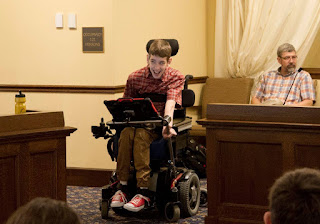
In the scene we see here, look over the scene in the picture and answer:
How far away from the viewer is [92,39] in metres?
6.03

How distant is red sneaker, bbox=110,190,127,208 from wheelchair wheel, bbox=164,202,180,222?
0.33 meters

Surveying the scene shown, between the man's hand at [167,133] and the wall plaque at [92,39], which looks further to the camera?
the wall plaque at [92,39]

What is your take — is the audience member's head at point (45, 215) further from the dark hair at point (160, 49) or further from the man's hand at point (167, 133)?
the dark hair at point (160, 49)

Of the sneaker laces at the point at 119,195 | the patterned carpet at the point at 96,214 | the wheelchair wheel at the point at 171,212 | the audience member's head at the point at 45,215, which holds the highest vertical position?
the audience member's head at the point at 45,215

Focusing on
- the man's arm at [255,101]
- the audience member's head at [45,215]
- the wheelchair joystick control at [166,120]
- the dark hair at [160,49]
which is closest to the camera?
the audience member's head at [45,215]

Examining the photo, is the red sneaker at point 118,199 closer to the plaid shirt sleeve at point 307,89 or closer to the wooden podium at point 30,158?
the wooden podium at point 30,158

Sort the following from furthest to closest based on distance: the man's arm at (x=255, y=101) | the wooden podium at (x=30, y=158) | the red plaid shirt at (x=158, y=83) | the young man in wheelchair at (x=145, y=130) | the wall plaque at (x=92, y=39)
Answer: the wall plaque at (x=92, y=39), the man's arm at (x=255, y=101), the red plaid shirt at (x=158, y=83), the young man in wheelchair at (x=145, y=130), the wooden podium at (x=30, y=158)

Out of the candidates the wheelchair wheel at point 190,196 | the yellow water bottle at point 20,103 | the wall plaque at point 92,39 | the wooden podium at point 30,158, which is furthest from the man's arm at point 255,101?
the yellow water bottle at point 20,103

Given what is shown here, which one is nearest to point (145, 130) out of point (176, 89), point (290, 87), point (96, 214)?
point (176, 89)

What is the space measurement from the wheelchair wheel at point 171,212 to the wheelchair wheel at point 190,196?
0.41 ft

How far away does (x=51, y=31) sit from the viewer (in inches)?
243

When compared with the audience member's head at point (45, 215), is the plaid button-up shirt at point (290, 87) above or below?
above

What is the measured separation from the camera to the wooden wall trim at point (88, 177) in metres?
6.11

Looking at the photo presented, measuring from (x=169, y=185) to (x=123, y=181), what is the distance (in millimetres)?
358
